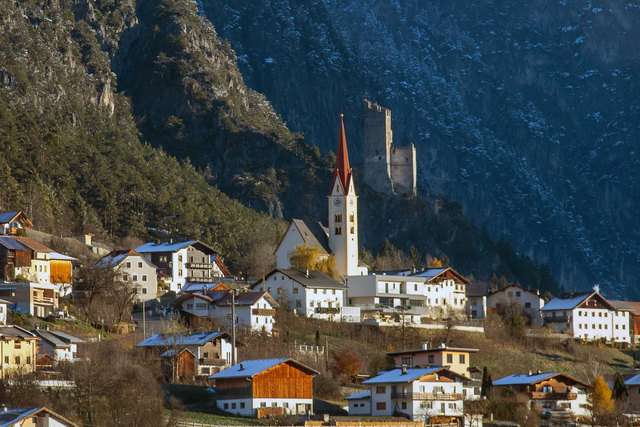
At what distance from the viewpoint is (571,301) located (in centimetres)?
11812

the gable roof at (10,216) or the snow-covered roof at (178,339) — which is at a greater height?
the gable roof at (10,216)

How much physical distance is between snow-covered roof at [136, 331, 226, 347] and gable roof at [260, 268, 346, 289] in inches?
910

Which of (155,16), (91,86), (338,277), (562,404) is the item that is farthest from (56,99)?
(562,404)

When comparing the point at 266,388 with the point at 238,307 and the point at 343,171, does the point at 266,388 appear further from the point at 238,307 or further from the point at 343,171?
the point at 343,171

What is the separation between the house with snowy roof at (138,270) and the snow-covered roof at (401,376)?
115ft

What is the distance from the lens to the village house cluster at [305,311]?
74.2 m

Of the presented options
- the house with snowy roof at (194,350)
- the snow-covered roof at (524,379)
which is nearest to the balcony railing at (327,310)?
the house with snowy roof at (194,350)

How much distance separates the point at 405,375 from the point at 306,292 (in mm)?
30570

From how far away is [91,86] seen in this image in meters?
172

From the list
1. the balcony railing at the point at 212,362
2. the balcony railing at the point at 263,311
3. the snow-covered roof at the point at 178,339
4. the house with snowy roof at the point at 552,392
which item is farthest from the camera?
the balcony railing at the point at 263,311

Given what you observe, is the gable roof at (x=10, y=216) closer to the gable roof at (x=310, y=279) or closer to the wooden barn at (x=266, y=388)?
the gable roof at (x=310, y=279)

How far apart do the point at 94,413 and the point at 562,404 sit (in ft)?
109

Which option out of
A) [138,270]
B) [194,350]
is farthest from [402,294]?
[194,350]

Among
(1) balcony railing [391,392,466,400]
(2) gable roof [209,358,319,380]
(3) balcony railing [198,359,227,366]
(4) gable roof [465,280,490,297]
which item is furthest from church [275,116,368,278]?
(2) gable roof [209,358,319,380]
